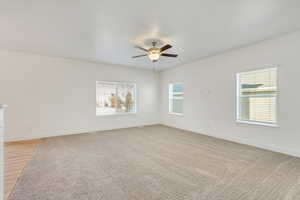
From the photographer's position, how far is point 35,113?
4621mm

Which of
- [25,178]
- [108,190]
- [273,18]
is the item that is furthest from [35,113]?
[273,18]

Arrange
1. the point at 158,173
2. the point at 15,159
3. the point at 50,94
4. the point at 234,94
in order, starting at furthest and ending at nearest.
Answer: the point at 50,94, the point at 234,94, the point at 15,159, the point at 158,173

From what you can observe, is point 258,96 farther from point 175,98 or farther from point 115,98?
point 115,98

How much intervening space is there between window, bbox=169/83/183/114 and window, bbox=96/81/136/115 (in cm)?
168

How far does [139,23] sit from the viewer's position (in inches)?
109

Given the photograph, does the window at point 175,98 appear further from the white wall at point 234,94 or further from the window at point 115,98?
the window at point 115,98

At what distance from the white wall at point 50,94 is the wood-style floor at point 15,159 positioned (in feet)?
1.88

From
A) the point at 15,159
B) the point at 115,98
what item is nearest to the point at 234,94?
the point at 115,98

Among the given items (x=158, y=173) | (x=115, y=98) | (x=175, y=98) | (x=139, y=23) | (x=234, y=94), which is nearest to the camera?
(x=158, y=173)

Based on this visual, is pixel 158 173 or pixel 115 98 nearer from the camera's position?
pixel 158 173

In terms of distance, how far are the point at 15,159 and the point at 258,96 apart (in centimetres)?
588

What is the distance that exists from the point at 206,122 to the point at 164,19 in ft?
12.1

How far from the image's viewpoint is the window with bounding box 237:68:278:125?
3.62 metres

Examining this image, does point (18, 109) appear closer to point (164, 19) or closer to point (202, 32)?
point (164, 19)
